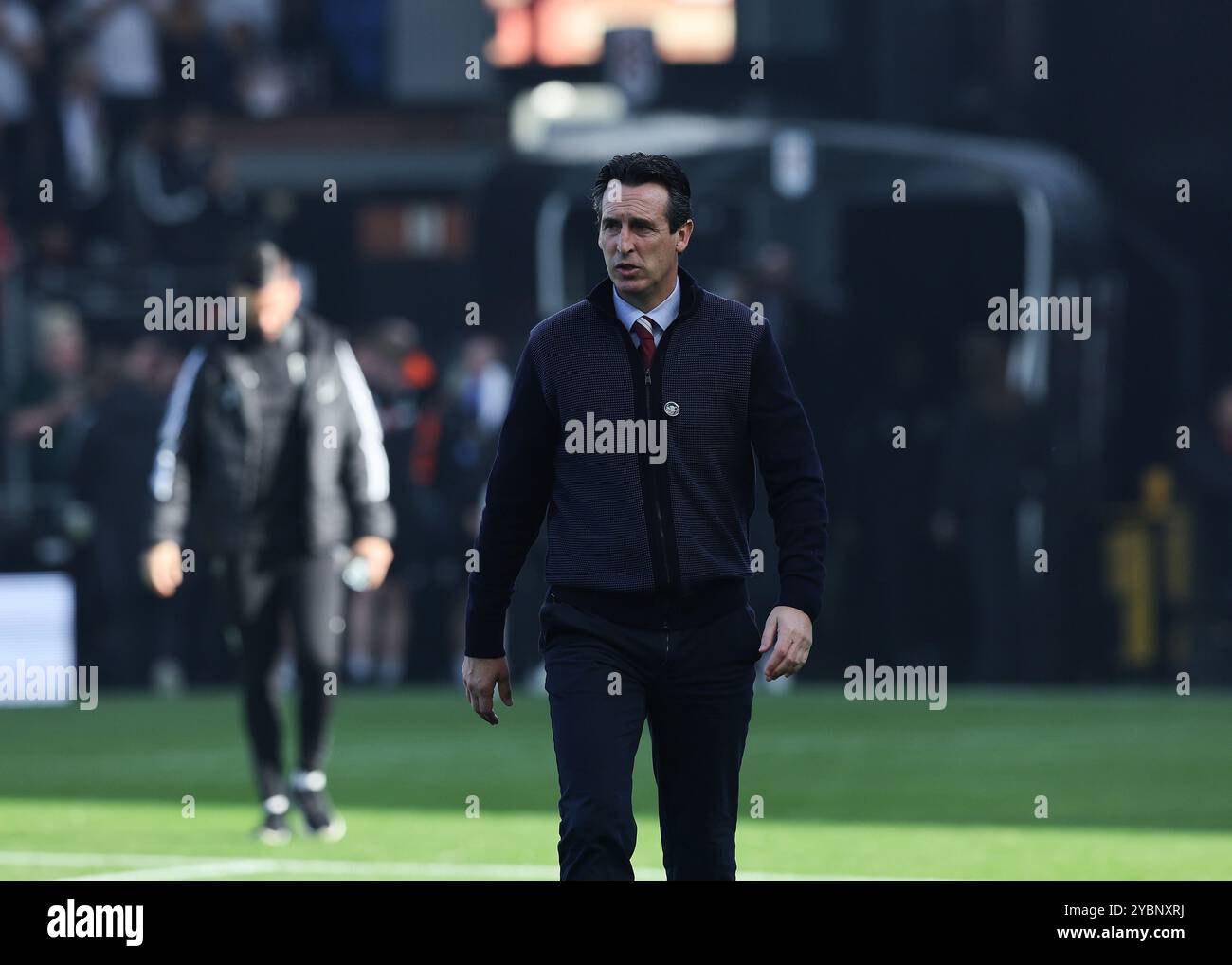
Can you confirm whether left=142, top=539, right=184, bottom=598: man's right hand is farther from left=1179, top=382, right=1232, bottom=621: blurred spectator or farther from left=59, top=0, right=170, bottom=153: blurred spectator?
left=59, top=0, right=170, bottom=153: blurred spectator

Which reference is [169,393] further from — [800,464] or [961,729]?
[800,464]

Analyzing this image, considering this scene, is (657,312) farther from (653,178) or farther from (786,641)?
(786,641)

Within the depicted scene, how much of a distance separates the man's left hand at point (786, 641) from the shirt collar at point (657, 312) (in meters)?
0.79

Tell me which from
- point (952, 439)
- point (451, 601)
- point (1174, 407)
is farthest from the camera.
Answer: point (1174, 407)

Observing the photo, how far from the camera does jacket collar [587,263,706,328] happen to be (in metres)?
7.19

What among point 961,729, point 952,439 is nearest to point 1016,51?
point 952,439

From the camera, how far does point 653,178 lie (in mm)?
7090

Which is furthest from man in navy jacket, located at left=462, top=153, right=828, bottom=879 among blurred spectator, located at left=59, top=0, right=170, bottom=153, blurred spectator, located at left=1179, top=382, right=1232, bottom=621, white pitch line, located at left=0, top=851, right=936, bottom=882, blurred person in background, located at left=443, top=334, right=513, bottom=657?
blurred spectator, located at left=59, top=0, right=170, bottom=153

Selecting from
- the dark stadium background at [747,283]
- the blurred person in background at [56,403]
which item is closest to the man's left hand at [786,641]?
the dark stadium background at [747,283]

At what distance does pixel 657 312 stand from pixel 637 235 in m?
0.23
